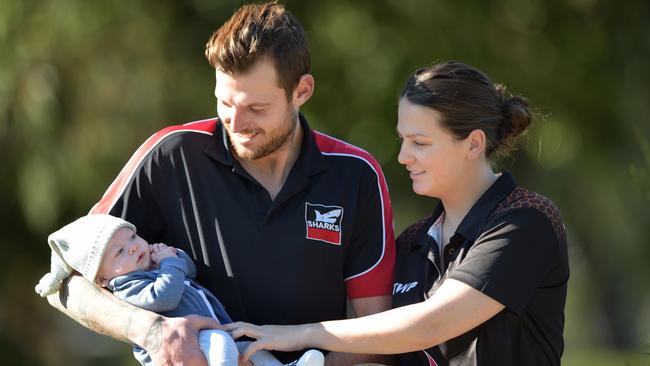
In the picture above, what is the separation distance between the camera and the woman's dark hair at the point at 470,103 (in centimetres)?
338

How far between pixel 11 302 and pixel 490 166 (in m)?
8.75

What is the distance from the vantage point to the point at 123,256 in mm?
3477

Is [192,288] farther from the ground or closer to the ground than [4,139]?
farther from the ground

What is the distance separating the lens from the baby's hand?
140 inches

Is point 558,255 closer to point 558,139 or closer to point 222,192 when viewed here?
point 222,192

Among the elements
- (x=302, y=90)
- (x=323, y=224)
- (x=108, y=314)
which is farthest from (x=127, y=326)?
(x=302, y=90)

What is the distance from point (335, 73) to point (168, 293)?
5.31 meters

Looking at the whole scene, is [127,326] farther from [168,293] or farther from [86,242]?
[86,242]

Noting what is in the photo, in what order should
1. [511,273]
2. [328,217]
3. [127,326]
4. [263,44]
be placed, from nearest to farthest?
[511,273] < [127,326] < [263,44] < [328,217]

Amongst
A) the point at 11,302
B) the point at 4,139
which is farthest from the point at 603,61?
the point at 11,302

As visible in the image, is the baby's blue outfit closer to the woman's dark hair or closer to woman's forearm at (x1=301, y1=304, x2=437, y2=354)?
woman's forearm at (x1=301, y1=304, x2=437, y2=354)

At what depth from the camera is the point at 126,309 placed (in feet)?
11.3

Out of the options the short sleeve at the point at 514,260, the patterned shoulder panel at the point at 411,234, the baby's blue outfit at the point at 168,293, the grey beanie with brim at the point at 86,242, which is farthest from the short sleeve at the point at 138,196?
the short sleeve at the point at 514,260

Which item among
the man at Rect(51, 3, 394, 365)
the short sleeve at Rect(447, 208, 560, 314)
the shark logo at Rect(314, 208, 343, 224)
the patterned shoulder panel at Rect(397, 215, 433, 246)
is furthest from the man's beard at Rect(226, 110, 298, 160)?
the short sleeve at Rect(447, 208, 560, 314)
